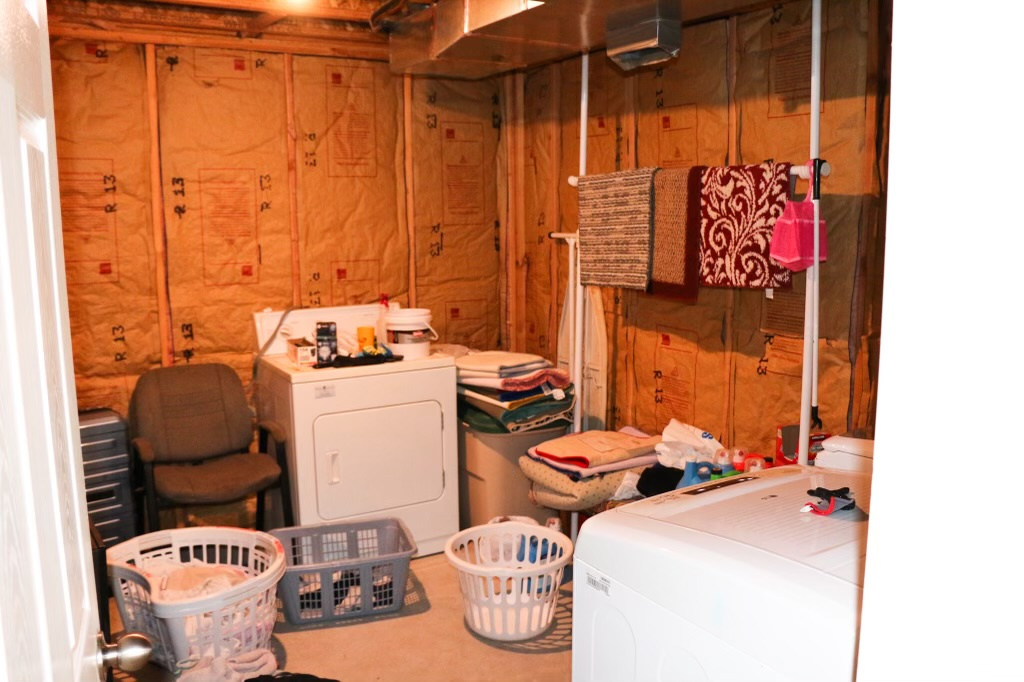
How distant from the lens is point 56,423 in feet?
2.72

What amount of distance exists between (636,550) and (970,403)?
0.80m

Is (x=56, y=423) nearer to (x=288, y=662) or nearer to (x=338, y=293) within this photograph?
(x=288, y=662)

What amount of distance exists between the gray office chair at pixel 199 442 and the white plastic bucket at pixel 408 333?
0.59 m

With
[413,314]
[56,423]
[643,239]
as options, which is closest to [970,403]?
[56,423]

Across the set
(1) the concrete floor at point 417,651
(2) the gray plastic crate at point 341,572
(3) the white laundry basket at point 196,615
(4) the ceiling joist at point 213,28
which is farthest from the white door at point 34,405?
(4) the ceiling joist at point 213,28

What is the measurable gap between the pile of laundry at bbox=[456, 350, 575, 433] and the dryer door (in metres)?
0.18

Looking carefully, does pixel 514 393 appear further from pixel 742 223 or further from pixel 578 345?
pixel 742 223

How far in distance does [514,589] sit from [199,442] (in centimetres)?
148

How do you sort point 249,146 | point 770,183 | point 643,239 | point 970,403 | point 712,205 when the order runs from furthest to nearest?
point 249,146
point 643,239
point 712,205
point 770,183
point 970,403

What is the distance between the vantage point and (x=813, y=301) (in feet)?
8.07

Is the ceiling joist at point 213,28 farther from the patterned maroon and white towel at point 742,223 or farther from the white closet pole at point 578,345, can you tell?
the patterned maroon and white towel at point 742,223

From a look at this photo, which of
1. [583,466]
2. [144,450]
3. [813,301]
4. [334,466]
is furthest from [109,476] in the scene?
[813,301]

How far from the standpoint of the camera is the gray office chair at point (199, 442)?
3154 mm

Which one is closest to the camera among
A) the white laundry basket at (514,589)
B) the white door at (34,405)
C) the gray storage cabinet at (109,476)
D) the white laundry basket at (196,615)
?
the white door at (34,405)
